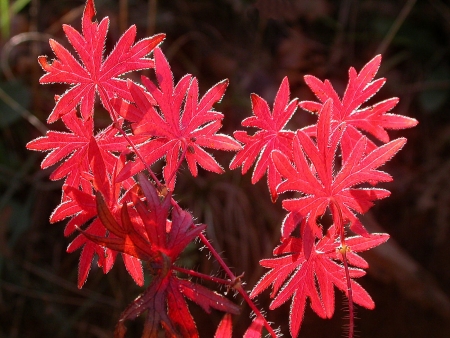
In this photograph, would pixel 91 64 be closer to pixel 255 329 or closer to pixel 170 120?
pixel 170 120

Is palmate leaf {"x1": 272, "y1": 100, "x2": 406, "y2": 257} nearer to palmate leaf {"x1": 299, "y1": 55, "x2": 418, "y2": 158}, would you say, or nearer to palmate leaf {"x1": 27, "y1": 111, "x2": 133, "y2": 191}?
palmate leaf {"x1": 299, "y1": 55, "x2": 418, "y2": 158}

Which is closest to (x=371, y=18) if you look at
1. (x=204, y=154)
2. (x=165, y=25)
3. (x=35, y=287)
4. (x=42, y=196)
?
(x=165, y=25)

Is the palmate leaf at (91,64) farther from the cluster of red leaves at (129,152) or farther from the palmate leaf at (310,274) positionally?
the palmate leaf at (310,274)

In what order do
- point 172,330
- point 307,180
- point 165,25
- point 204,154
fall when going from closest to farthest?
point 172,330 → point 307,180 → point 204,154 → point 165,25

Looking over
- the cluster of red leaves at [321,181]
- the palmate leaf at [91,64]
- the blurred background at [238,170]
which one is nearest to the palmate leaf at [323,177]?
the cluster of red leaves at [321,181]

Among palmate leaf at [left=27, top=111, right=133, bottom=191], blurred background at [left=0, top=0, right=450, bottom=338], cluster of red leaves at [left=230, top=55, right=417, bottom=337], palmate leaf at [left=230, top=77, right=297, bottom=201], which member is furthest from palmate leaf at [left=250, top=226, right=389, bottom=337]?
blurred background at [left=0, top=0, right=450, bottom=338]

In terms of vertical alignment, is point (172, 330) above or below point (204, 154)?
below

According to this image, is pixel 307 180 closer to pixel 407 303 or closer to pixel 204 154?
Answer: pixel 204 154

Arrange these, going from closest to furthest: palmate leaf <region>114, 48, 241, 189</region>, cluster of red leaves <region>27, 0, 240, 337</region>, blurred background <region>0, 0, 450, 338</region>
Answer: cluster of red leaves <region>27, 0, 240, 337</region>, palmate leaf <region>114, 48, 241, 189</region>, blurred background <region>0, 0, 450, 338</region>
